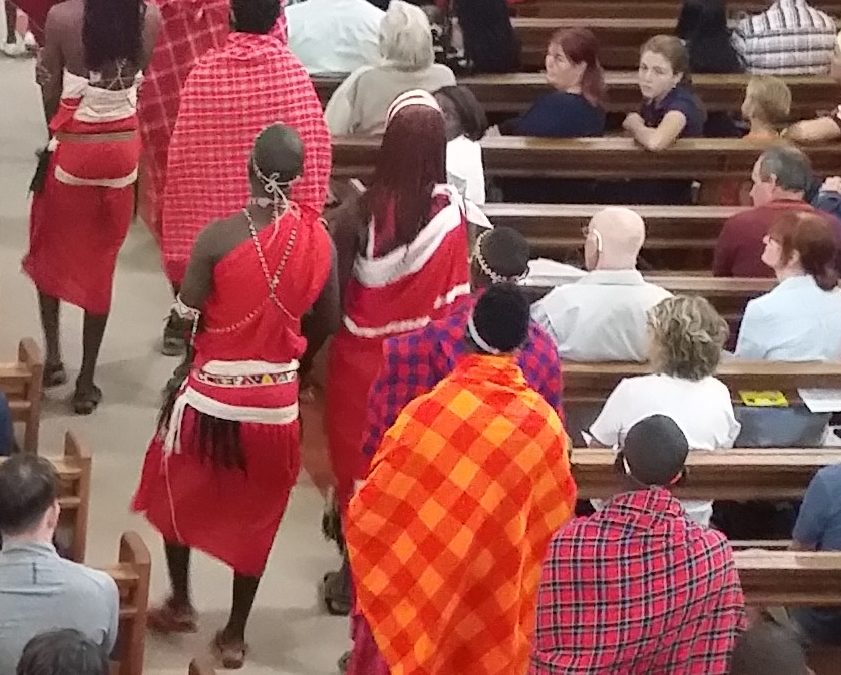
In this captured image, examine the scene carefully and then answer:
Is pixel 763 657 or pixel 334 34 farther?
pixel 334 34

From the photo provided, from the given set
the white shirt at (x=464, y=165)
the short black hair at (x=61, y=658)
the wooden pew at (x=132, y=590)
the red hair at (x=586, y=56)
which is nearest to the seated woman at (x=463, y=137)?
the white shirt at (x=464, y=165)

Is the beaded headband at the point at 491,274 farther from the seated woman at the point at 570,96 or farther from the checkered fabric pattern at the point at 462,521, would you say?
the seated woman at the point at 570,96

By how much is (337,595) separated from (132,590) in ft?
3.40

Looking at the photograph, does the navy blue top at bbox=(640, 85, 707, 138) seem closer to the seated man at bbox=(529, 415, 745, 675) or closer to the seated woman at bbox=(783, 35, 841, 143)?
the seated woman at bbox=(783, 35, 841, 143)

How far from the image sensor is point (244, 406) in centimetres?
404

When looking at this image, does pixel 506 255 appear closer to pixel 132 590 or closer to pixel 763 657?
pixel 763 657

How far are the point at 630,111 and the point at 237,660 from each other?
3.39 m

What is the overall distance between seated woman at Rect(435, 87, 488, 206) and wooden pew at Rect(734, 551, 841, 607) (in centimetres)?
177

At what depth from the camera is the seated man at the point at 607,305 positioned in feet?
14.8

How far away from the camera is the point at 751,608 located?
389 cm

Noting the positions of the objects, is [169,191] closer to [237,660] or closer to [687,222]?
[237,660]

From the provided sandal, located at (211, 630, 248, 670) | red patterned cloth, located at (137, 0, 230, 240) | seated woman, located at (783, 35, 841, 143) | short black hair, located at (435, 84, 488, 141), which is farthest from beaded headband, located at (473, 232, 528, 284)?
seated woman, located at (783, 35, 841, 143)

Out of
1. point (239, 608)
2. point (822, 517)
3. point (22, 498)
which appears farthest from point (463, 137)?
point (22, 498)

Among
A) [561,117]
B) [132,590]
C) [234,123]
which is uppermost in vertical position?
[234,123]
